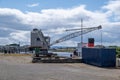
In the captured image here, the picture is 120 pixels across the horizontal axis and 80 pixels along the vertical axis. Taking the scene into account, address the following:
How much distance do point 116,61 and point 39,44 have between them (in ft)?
217

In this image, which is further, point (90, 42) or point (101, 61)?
point (90, 42)

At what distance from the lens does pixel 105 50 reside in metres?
42.4

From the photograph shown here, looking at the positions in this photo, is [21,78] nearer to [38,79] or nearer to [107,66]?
[38,79]

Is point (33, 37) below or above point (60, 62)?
above

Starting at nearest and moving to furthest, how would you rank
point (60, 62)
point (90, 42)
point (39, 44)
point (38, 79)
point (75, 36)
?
point (38, 79) → point (60, 62) → point (90, 42) → point (75, 36) → point (39, 44)

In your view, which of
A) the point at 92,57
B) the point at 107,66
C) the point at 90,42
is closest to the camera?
the point at 107,66

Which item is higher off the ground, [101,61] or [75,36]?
[75,36]

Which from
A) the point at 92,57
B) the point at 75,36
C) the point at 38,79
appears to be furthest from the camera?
the point at 75,36

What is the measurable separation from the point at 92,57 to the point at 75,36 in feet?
172

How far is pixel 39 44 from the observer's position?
10762cm

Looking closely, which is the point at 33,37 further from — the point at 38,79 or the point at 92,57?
the point at 38,79

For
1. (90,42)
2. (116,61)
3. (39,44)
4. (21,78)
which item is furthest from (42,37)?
(21,78)

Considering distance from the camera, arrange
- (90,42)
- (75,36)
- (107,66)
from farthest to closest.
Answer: (75,36)
(90,42)
(107,66)

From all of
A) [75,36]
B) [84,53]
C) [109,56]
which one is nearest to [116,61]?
[109,56]
